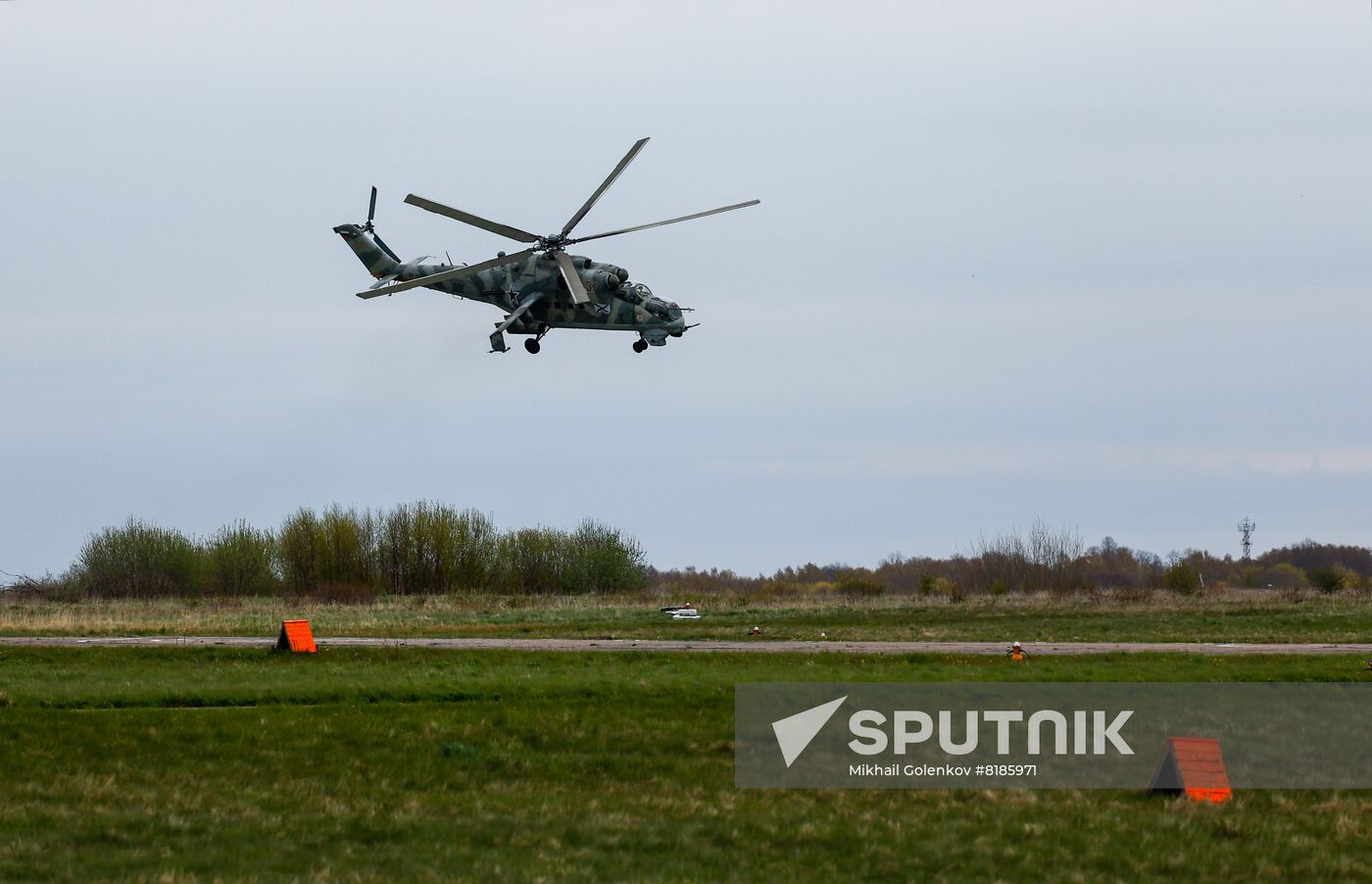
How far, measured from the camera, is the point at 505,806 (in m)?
17.6

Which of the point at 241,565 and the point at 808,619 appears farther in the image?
the point at 241,565

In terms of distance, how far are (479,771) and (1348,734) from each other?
40.9 ft

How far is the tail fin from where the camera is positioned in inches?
2040

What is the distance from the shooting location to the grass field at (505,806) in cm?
1501

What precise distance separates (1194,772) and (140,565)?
93.8 meters

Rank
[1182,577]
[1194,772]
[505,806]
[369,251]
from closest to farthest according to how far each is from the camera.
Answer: [505,806] < [1194,772] < [369,251] < [1182,577]

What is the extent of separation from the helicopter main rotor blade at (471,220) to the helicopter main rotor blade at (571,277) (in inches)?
48.6

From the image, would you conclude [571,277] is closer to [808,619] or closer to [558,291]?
[558,291]

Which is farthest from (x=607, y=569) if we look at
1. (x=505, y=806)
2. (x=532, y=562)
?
(x=505, y=806)

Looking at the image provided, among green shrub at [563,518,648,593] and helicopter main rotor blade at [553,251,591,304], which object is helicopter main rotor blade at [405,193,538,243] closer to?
helicopter main rotor blade at [553,251,591,304]

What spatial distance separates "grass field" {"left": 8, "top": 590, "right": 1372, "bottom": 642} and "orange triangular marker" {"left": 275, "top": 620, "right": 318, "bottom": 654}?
383 inches

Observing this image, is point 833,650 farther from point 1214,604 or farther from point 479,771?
point 1214,604

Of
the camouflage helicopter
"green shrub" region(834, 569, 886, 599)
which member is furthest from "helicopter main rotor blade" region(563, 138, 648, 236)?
"green shrub" region(834, 569, 886, 599)

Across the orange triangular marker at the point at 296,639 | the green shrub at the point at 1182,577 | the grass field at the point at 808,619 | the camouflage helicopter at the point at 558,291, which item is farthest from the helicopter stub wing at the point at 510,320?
the green shrub at the point at 1182,577
